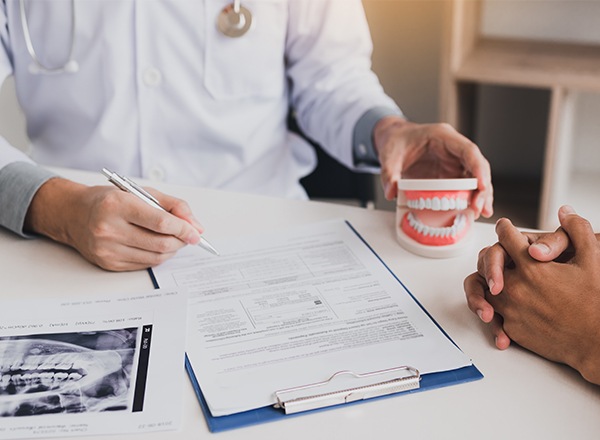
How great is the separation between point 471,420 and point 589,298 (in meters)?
0.18

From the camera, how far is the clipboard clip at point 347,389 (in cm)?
72

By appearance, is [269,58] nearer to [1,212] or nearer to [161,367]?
[1,212]


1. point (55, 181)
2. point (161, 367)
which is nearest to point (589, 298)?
point (161, 367)

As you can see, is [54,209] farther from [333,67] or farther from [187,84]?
[333,67]

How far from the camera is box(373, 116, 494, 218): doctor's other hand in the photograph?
1.03 meters

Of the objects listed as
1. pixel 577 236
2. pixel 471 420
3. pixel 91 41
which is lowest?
pixel 471 420

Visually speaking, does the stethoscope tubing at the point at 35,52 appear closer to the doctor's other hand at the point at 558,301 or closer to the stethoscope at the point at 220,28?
the stethoscope at the point at 220,28

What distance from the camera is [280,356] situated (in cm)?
78

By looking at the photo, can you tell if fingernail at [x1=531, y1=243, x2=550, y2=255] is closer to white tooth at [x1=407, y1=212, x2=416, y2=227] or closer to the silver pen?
white tooth at [x1=407, y1=212, x2=416, y2=227]

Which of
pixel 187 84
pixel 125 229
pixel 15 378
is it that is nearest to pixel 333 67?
pixel 187 84

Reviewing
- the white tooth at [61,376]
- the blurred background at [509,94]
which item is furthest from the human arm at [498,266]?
the blurred background at [509,94]

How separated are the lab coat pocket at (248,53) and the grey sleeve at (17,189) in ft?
1.25

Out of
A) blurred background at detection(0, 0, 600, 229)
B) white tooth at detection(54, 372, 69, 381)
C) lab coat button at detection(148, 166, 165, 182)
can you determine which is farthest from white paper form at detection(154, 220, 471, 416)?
blurred background at detection(0, 0, 600, 229)

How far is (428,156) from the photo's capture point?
1.15 meters
